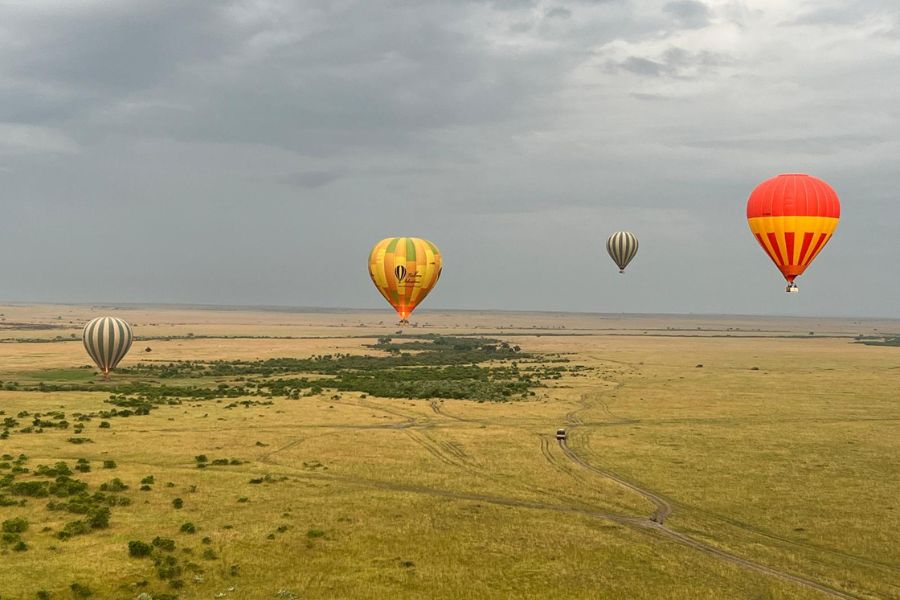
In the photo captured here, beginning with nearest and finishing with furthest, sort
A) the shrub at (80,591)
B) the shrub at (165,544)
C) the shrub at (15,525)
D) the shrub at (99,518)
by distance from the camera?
the shrub at (80,591) → the shrub at (165,544) → the shrub at (15,525) → the shrub at (99,518)

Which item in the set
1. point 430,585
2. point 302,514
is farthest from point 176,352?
point 430,585

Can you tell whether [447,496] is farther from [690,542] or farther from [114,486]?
[114,486]

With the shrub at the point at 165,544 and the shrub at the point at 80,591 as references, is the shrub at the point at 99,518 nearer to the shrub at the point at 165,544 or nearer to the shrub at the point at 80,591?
the shrub at the point at 165,544

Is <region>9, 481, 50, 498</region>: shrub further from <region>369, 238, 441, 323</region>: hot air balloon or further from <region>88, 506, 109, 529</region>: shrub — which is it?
<region>369, 238, 441, 323</region>: hot air balloon

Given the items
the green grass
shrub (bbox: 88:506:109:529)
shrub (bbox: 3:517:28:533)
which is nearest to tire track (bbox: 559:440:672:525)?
the green grass

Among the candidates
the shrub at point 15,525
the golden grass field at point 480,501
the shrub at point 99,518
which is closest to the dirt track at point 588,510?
the golden grass field at point 480,501

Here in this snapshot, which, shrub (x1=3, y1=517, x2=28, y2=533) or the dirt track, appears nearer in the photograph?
the dirt track

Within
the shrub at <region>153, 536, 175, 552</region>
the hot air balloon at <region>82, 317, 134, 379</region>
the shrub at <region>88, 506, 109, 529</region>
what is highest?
the hot air balloon at <region>82, 317, 134, 379</region>

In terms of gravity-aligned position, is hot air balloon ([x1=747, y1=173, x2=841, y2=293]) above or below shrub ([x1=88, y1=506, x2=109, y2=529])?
above
